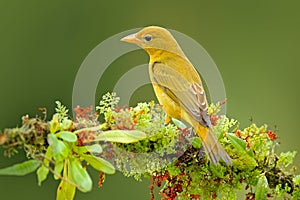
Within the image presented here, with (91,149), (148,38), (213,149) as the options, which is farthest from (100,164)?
(148,38)

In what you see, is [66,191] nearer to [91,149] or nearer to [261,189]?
[91,149]

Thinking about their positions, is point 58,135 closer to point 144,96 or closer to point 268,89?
point 144,96

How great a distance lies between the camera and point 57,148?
1557 mm

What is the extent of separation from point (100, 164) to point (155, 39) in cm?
99

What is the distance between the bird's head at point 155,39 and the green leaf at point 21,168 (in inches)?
42.5

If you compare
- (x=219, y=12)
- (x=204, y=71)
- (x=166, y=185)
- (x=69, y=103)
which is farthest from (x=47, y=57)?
(x=166, y=185)

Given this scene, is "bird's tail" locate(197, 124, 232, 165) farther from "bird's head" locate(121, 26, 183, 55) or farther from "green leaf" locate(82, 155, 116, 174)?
"bird's head" locate(121, 26, 183, 55)

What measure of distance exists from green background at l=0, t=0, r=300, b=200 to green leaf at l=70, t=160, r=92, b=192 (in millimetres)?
Result: 3669

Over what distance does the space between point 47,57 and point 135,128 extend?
13.8 feet

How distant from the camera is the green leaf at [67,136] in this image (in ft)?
5.19

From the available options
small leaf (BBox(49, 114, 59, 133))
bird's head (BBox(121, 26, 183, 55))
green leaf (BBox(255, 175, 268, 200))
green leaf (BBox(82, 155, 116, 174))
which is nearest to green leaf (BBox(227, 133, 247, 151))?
green leaf (BBox(255, 175, 268, 200))

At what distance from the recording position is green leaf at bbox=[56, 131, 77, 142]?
5.19 ft

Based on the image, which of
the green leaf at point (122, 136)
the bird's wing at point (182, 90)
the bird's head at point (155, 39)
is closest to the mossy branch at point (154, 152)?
the green leaf at point (122, 136)

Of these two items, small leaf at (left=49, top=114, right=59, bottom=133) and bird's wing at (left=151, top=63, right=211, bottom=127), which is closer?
small leaf at (left=49, top=114, right=59, bottom=133)
